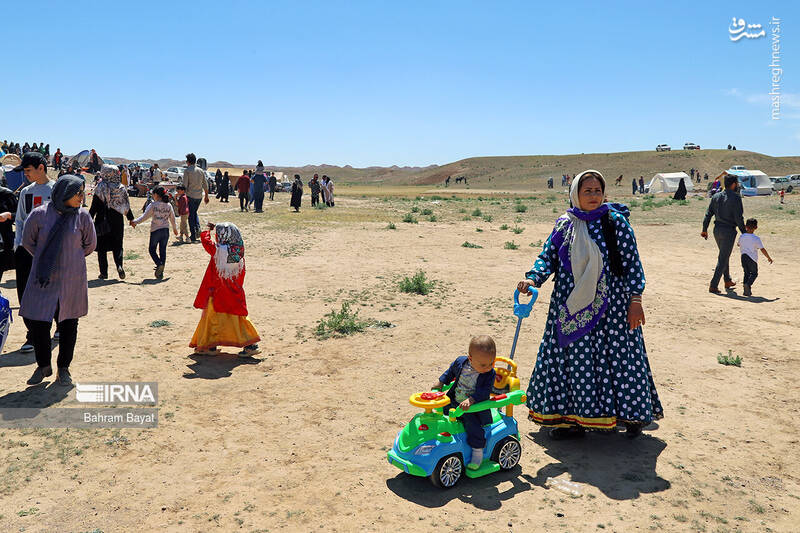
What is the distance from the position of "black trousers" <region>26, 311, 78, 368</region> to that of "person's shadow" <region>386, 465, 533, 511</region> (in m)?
3.40

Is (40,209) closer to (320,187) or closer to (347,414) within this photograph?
(347,414)

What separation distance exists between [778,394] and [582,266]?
3.01 metres

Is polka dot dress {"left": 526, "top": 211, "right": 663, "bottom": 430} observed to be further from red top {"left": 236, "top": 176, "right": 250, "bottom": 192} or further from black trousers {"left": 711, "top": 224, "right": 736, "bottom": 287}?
red top {"left": 236, "top": 176, "right": 250, "bottom": 192}

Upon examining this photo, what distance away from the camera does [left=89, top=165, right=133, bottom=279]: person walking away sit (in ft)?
35.9

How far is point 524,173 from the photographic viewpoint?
11362cm

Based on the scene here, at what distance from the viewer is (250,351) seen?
24.1 feet

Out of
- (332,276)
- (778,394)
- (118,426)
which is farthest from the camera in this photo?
(332,276)

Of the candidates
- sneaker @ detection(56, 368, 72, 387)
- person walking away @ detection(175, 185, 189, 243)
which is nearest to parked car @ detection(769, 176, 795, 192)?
person walking away @ detection(175, 185, 189, 243)

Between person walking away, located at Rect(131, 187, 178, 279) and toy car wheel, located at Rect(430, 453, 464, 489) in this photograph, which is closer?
toy car wheel, located at Rect(430, 453, 464, 489)

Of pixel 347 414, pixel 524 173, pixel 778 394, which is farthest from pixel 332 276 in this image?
pixel 524 173

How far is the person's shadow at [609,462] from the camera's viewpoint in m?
4.52

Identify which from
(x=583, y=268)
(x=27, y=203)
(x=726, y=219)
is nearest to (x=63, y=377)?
(x=27, y=203)

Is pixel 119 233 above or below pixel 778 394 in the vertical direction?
above

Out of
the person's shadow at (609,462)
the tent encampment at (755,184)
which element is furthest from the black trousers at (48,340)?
the tent encampment at (755,184)
